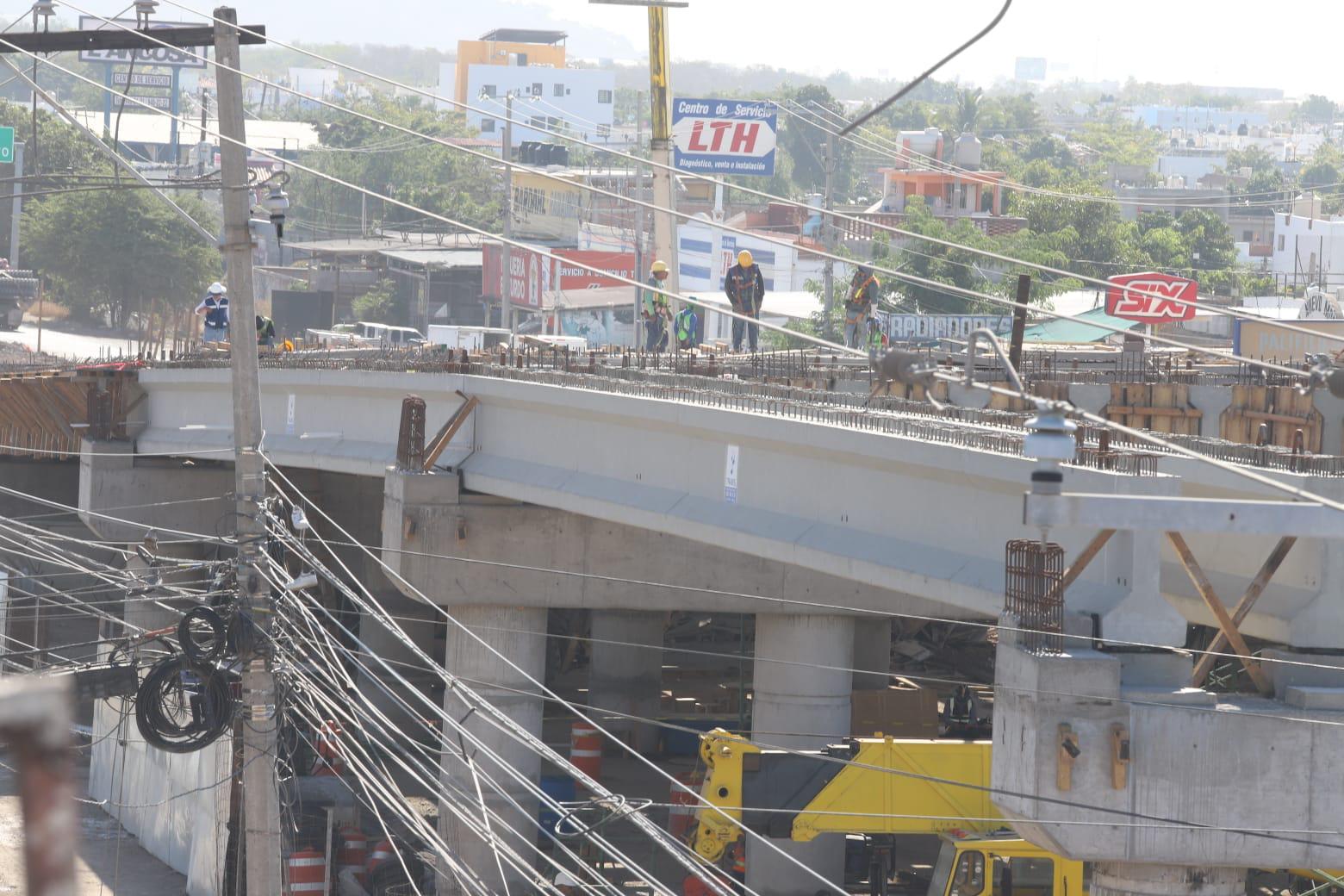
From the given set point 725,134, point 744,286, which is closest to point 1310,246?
point 725,134

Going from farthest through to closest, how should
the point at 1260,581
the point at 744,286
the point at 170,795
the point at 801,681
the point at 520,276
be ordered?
the point at 520,276 → the point at 744,286 → the point at 170,795 → the point at 801,681 → the point at 1260,581

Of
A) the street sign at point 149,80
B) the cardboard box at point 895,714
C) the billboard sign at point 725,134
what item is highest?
the street sign at point 149,80

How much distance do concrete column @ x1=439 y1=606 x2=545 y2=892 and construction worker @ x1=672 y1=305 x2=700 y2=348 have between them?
8.14 meters

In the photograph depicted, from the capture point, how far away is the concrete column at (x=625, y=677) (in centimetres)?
3559

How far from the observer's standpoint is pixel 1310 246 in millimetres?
107125

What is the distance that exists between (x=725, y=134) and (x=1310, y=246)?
53494 millimetres

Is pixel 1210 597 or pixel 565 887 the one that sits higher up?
pixel 1210 597

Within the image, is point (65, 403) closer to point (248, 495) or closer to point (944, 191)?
point (248, 495)

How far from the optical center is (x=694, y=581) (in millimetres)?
25297

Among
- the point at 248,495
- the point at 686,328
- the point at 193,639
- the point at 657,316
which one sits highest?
the point at 657,316

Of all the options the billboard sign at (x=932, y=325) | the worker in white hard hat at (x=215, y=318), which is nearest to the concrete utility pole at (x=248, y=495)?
the worker in white hard hat at (x=215, y=318)

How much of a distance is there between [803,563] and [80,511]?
709 inches

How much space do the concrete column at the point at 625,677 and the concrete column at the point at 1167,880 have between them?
21.0 meters

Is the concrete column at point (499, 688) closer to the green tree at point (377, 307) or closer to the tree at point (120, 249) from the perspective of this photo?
the tree at point (120, 249)
